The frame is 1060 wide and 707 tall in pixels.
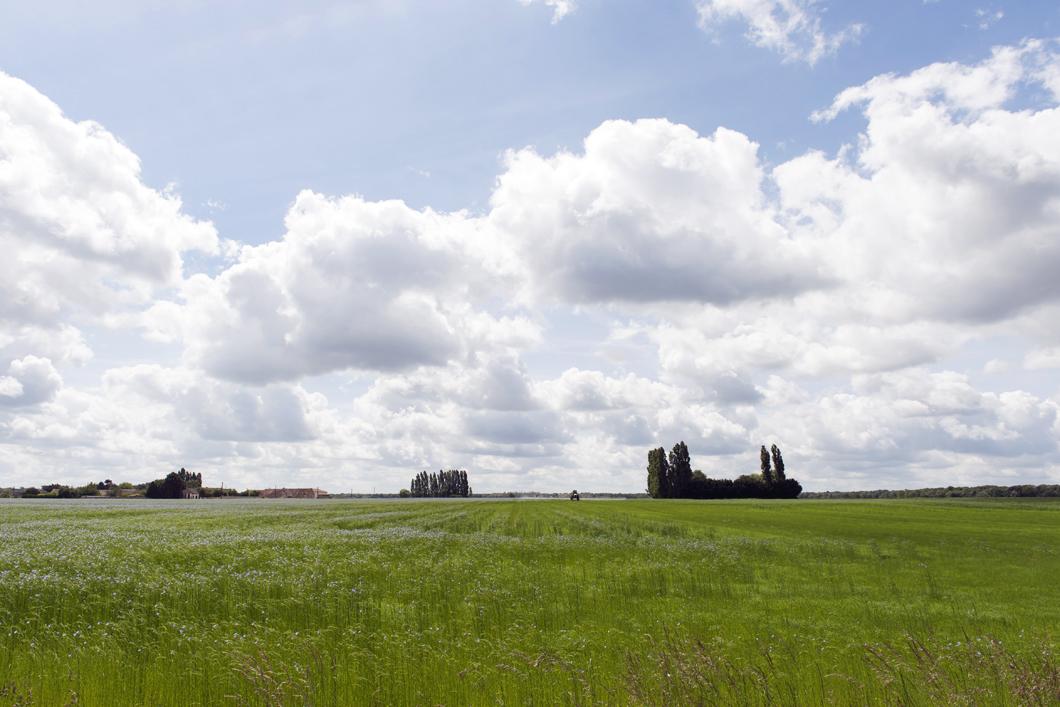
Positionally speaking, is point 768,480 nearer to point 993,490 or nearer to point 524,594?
point 993,490

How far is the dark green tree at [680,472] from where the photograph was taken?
19088cm

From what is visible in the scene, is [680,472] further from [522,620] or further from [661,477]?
[522,620]

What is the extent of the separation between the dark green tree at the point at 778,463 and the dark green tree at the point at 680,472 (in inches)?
945

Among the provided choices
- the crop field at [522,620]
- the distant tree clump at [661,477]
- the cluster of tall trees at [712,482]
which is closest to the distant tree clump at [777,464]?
the cluster of tall trees at [712,482]

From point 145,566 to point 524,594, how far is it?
15.5 metres

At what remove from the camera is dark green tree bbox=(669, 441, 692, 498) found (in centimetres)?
19088

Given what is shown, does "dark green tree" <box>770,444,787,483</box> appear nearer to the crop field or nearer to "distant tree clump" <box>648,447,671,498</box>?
"distant tree clump" <box>648,447,671,498</box>

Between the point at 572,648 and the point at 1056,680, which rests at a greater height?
the point at 1056,680

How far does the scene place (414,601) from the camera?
67.8 feet

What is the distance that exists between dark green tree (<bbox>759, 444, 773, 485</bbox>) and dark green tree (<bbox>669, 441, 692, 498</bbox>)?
813 inches

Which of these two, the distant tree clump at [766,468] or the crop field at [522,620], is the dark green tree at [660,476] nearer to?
the distant tree clump at [766,468]

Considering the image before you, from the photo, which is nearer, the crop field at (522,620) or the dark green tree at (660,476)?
the crop field at (522,620)

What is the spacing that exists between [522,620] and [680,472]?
598 feet

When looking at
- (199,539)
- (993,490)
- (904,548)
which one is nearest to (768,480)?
(993,490)
